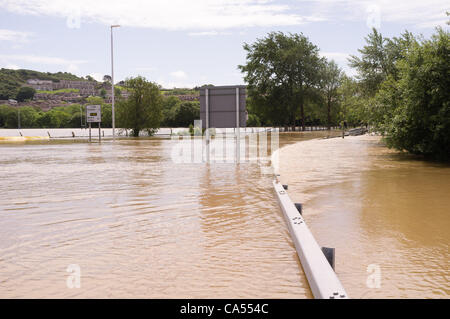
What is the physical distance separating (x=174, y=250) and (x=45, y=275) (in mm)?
1452

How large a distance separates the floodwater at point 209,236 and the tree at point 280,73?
→ 56.7m

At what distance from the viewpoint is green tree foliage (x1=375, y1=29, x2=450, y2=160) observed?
642 inches

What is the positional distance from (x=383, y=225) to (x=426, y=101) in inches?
473

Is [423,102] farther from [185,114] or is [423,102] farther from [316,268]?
[185,114]

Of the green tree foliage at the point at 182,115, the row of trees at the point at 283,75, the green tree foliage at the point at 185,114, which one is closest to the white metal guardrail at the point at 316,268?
the row of trees at the point at 283,75

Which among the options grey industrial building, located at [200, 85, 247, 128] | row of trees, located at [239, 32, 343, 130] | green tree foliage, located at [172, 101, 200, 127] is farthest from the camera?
green tree foliage, located at [172, 101, 200, 127]

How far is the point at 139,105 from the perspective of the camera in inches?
2104

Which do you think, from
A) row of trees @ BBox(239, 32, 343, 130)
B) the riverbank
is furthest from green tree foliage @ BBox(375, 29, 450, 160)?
row of trees @ BBox(239, 32, 343, 130)

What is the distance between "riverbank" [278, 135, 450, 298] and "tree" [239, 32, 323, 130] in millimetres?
54716

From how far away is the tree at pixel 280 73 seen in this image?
2630 inches

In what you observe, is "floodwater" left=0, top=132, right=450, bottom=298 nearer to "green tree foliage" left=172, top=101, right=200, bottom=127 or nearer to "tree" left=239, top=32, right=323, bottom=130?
"tree" left=239, top=32, right=323, bottom=130
